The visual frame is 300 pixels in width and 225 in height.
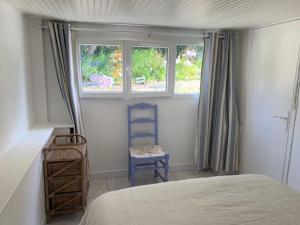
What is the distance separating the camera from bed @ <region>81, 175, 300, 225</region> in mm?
1461

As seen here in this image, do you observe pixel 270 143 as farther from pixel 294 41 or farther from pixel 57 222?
pixel 57 222

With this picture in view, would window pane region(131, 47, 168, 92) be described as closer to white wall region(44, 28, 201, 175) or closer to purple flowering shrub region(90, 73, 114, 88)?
white wall region(44, 28, 201, 175)

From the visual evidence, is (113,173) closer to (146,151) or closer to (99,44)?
(146,151)

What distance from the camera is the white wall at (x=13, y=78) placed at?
1.95 metres

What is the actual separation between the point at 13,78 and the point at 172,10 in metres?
1.53

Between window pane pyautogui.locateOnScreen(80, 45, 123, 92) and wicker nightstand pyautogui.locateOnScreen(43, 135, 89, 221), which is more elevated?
window pane pyautogui.locateOnScreen(80, 45, 123, 92)

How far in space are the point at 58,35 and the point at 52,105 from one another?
2.78 feet

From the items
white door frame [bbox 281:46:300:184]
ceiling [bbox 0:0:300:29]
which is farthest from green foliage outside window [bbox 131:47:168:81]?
white door frame [bbox 281:46:300:184]

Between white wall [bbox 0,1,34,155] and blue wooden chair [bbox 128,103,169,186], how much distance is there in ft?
4.10

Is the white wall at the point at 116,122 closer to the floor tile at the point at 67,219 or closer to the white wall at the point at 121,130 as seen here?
the white wall at the point at 121,130

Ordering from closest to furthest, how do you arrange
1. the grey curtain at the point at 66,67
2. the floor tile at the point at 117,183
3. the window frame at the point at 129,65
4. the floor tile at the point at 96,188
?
the grey curtain at the point at 66,67 < the floor tile at the point at 96,188 < the window frame at the point at 129,65 < the floor tile at the point at 117,183

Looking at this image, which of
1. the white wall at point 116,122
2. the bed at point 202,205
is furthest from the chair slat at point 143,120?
the bed at point 202,205

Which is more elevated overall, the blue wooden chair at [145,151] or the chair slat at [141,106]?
the chair slat at [141,106]

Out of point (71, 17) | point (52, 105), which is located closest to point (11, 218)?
point (52, 105)
